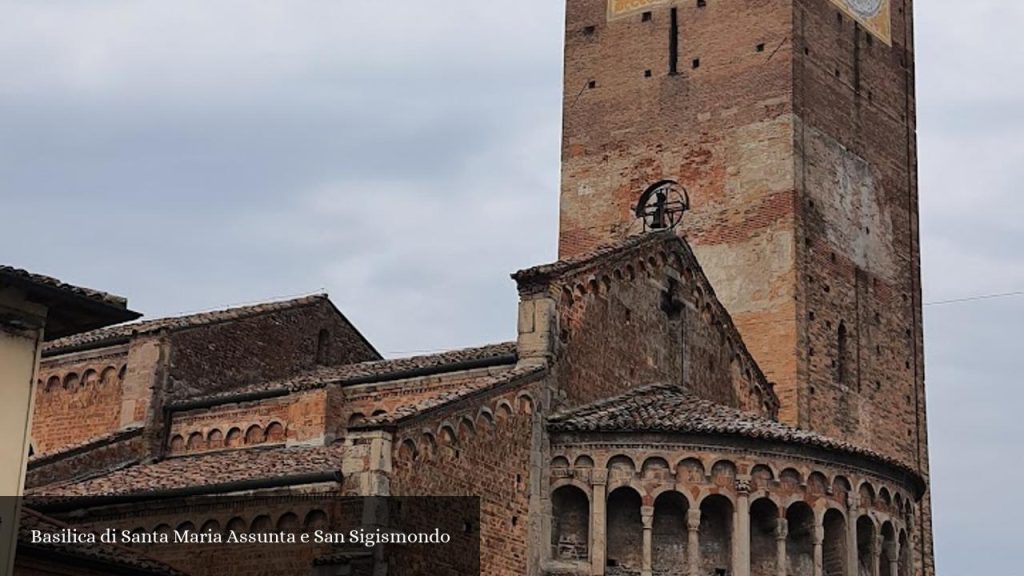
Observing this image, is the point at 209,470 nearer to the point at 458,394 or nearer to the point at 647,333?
the point at 458,394

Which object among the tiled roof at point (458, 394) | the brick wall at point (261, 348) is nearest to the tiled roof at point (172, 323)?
the brick wall at point (261, 348)

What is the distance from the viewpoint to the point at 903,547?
2194 centimetres

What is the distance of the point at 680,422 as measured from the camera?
20.3m

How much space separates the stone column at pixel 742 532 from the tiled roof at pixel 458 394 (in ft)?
9.28

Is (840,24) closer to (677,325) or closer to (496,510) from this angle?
(677,325)

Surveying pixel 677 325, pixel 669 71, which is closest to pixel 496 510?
pixel 677 325

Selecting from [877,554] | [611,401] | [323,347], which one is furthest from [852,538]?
[323,347]

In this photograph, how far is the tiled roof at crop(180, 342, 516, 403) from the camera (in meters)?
22.1

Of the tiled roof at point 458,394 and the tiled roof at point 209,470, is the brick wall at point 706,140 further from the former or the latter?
the tiled roof at point 209,470

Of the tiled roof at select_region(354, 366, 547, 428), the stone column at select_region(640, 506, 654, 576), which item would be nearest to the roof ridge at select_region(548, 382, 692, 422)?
the tiled roof at select_region(354, 366, 547, 428)

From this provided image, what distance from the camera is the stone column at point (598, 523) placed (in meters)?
19.9

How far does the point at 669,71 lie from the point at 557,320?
1254 cm

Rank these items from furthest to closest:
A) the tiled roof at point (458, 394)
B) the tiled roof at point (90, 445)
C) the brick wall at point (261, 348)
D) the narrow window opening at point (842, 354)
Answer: the narrow window opening at point (842, 354), the brick wall at point (261, 348), the tiled roof at point (90, 445), the tiled roof at point (458, 394)

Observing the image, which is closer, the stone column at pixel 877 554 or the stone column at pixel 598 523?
the stone column at pixel 598 523
